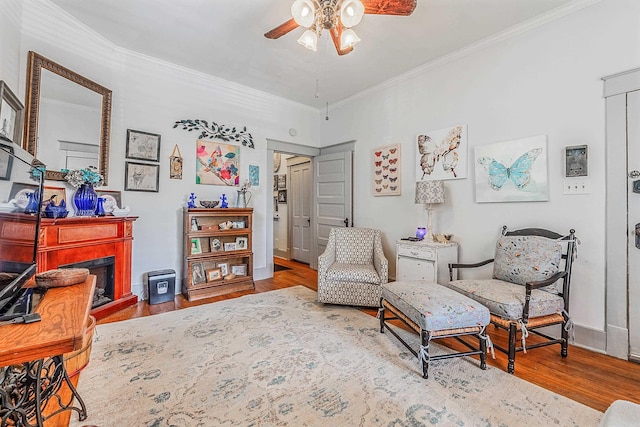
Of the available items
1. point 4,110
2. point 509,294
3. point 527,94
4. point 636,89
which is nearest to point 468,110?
point 527,94

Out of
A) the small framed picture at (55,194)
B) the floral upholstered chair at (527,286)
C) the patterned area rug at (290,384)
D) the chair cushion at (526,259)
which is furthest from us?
the small framed picture at (55,194)

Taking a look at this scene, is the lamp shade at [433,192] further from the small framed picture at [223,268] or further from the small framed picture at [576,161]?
the small framed picture at [223,268]

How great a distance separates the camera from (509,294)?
83.0 inches

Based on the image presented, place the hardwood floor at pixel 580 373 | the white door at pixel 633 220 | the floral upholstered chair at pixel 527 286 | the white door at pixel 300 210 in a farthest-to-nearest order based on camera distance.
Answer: the white door at pixel 300 210
the white door at pixel 633 220
the floral upholstered chair at pixel 527 286
the hardwood floor at pixel 580 373

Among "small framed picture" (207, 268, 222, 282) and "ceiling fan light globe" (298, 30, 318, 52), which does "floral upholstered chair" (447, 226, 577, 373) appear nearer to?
"ceiling fan light globe" (298, 30, 318, 52)

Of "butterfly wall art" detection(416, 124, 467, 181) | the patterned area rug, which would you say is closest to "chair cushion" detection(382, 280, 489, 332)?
the patterned area rug

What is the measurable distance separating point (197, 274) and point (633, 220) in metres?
4.40

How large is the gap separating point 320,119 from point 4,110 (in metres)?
4.01

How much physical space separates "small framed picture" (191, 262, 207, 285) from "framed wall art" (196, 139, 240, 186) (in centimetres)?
115

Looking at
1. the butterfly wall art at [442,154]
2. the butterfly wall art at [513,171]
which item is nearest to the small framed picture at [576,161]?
the butterfly wall art at [513,171]

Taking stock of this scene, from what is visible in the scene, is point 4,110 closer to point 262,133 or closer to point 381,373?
point 262,133

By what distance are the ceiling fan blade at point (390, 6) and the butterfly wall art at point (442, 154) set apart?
1694 millimetres

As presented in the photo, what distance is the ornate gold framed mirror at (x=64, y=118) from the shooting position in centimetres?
247

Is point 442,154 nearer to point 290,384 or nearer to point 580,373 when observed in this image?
point 580,373
